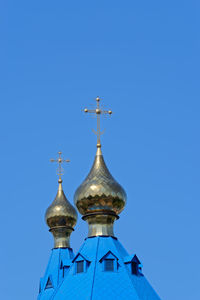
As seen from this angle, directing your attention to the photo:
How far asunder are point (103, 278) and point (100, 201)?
2264mm

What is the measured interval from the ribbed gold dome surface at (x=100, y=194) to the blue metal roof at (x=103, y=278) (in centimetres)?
83

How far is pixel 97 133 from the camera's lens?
22.1m

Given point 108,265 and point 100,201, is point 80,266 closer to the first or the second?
point 108,265

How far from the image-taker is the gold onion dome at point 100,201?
2097cm

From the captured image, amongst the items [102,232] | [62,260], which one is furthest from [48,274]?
[102,232]

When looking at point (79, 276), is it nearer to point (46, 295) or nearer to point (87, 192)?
point (87, 192)

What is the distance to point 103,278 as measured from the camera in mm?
19609

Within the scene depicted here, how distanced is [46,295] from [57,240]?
2332 millimetres

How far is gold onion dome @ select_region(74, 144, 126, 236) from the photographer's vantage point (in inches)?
826

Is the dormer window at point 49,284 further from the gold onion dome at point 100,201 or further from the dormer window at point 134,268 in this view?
the dormer window at point 134,268

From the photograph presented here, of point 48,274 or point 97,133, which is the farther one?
point 48,274

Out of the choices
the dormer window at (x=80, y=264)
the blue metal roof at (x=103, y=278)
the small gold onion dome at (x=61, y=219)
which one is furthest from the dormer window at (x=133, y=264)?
the small gold onion dome at (x=61, y=219)

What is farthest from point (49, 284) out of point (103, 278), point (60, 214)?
point (103, 278)

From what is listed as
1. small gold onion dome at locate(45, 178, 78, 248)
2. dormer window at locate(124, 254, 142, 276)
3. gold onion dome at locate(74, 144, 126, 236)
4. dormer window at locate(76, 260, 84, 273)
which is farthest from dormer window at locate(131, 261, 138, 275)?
small gold onion dome at locate(45, 178, 78, 248)
